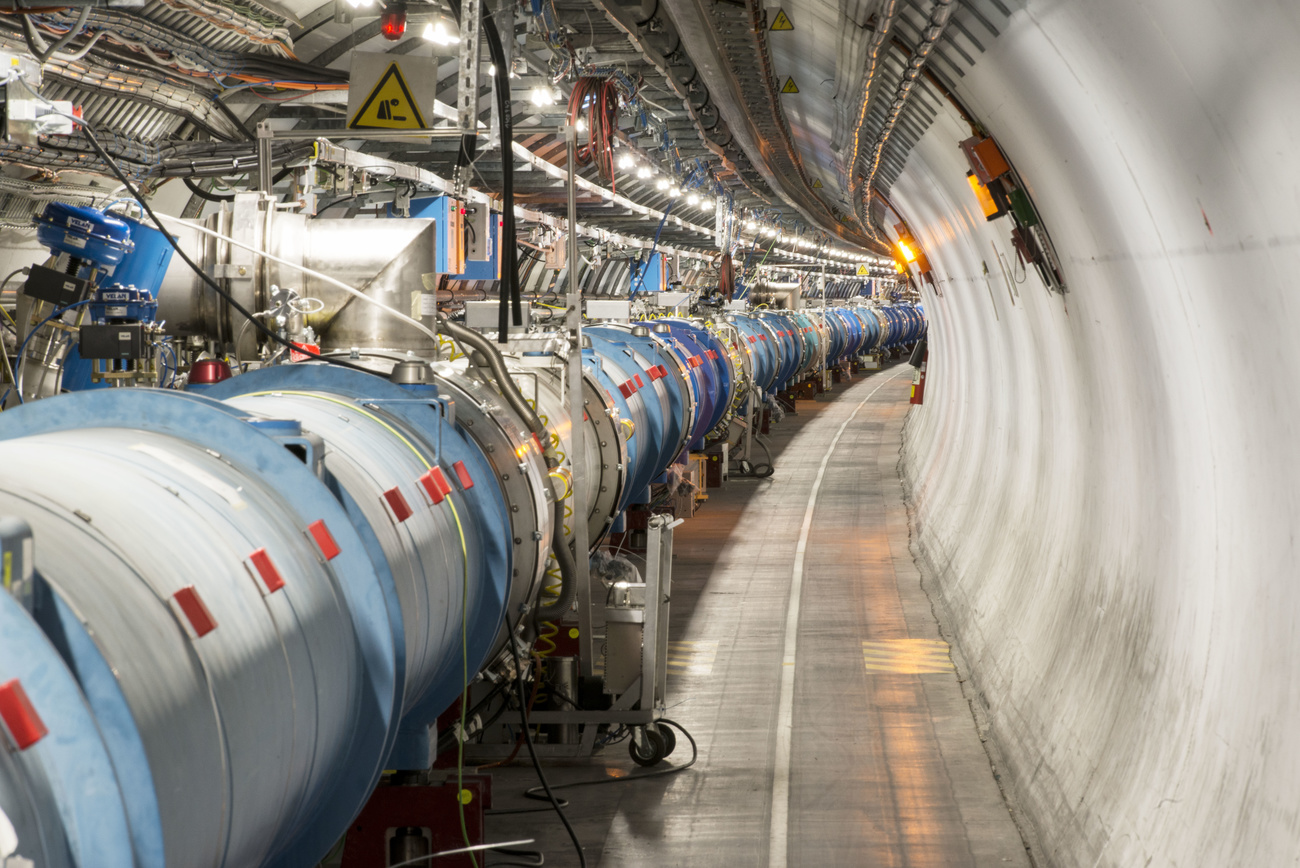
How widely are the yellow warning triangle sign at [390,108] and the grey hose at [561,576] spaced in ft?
5.84

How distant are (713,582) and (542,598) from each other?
15.2 ft

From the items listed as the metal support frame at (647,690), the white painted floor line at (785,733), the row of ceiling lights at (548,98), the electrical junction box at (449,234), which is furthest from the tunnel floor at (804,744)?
the row of ceiling lights at (548,98)

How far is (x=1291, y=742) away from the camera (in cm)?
308

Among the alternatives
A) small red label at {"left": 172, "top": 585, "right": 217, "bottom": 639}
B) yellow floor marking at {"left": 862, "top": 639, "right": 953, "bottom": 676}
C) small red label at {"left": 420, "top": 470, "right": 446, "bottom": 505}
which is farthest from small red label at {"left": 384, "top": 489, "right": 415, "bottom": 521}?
yellow floor marking at {"left": 862, "top": 639, "right": 953, "bottom": 676}

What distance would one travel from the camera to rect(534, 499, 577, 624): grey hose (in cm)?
577

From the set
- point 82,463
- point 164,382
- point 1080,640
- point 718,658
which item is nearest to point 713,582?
point 718,658

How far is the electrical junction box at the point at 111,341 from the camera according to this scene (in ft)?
14.6

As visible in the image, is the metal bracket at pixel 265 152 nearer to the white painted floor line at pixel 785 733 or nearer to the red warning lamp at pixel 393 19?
the red warning lamp at pixel 393 19

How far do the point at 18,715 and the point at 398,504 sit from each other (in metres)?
2.08

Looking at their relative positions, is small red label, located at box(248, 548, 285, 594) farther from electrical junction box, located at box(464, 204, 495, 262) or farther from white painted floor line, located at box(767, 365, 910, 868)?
electrical junction box, located at box(464, 204, 495, 262)

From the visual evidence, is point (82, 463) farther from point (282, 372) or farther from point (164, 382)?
point (164, 382)

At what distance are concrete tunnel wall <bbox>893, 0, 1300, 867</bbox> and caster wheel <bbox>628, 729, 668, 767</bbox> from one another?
167 centimetres

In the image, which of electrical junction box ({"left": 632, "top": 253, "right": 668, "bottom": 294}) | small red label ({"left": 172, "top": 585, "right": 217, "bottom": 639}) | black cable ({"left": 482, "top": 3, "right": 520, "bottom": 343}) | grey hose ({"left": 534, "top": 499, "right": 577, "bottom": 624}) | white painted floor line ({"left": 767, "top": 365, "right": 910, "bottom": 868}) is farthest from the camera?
electrical junction box ({"left": 632, "top": 253, "right": 668, "bottom": 294})

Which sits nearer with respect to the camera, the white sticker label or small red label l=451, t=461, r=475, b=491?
the white sticker label
